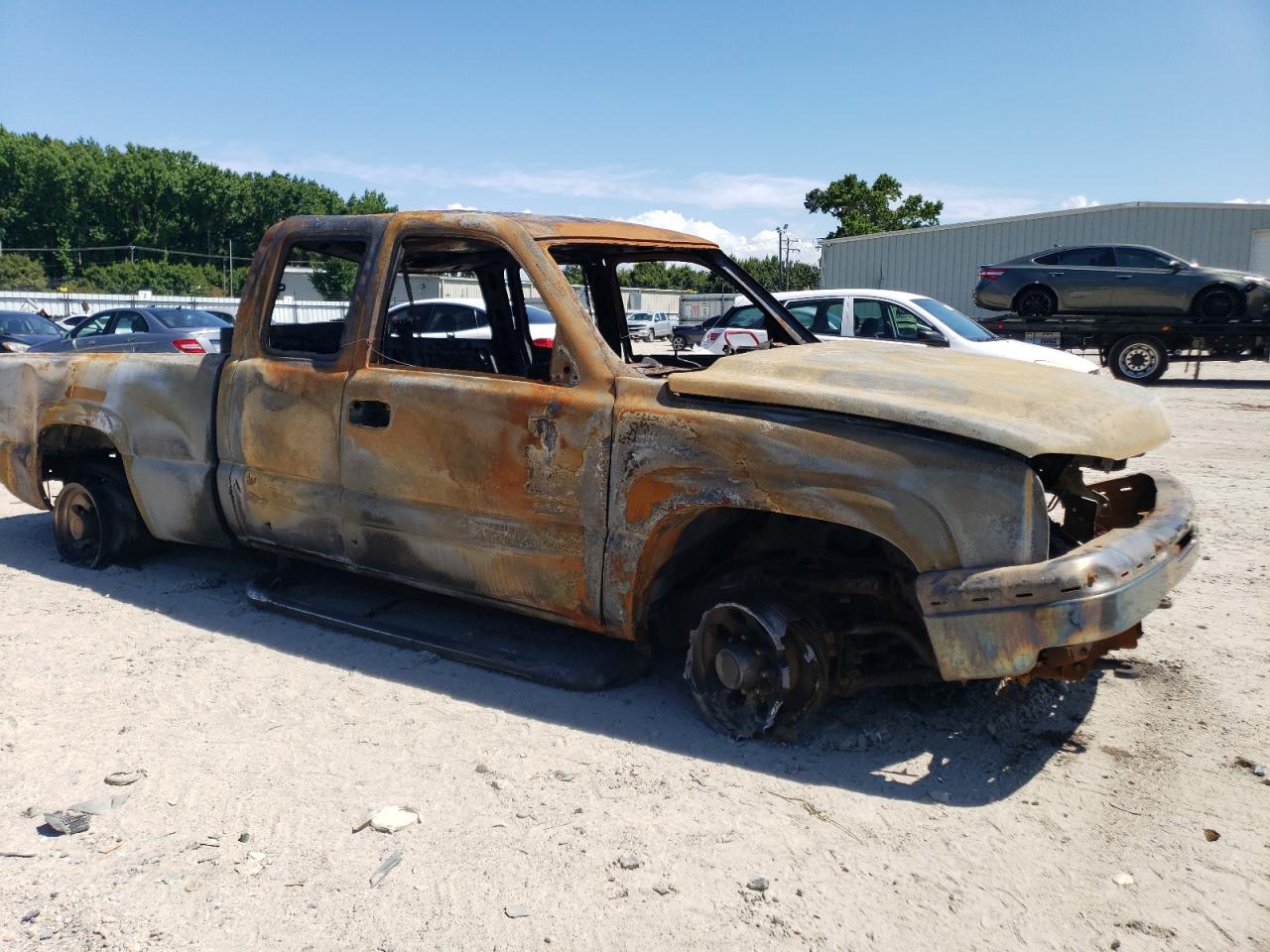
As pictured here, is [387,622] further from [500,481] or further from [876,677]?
[876,677]

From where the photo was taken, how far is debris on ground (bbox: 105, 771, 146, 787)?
3.11 meters

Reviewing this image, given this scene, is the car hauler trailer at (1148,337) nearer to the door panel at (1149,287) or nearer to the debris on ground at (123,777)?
the door panel at (1149,287)

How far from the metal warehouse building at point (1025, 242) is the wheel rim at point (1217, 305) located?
13.9 metres

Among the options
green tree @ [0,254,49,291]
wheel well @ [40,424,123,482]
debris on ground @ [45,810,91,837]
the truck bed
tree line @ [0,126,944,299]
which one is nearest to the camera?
debris on ground @ [45,810,91,837]

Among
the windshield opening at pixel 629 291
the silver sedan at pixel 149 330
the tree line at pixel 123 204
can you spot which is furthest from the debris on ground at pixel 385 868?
the tree line at pixel 123 204

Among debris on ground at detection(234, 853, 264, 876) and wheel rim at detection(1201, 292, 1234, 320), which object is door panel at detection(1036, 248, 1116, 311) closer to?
wheel rim at detection(1201, 292, 1234, 320)

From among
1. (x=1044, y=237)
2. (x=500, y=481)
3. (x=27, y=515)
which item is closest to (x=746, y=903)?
(x=500, y=481)

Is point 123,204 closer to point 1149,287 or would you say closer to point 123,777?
point 1149,287

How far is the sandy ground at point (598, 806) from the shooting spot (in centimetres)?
243

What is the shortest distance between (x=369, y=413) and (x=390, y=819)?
1717mm

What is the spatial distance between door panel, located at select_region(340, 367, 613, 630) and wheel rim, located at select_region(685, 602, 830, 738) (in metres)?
0.43

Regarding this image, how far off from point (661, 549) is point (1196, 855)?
1.78m

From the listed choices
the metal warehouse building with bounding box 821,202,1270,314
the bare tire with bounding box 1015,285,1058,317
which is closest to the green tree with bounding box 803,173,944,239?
the metal warehouse building with bounding box 821,202,1270,314

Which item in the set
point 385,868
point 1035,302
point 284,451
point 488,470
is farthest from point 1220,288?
point 385,868
